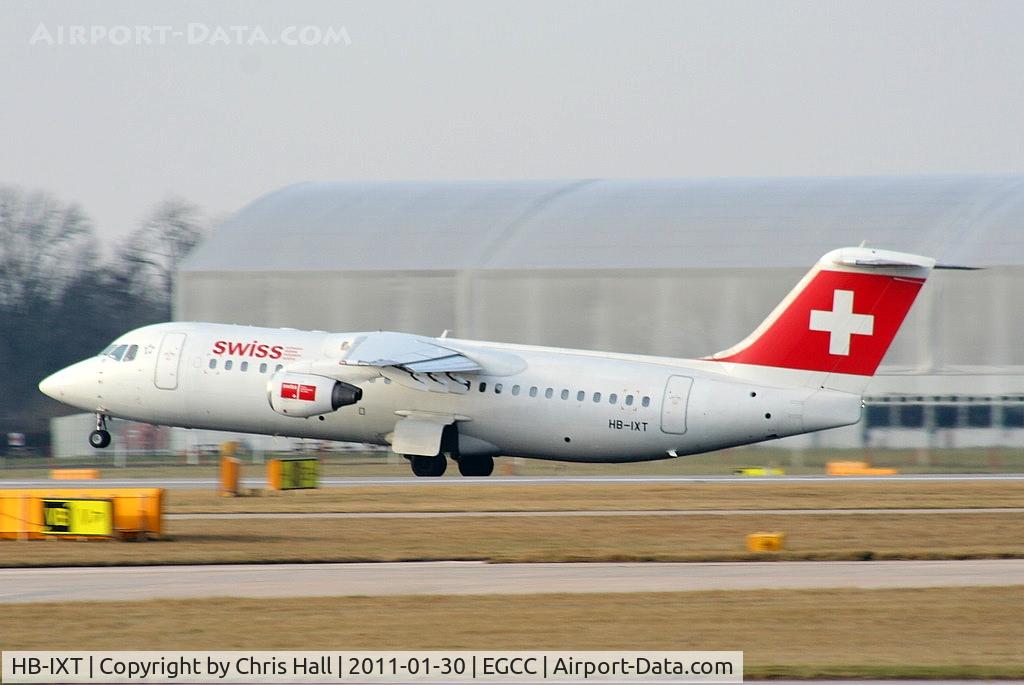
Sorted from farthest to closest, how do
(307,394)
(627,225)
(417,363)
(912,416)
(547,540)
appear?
1. (627,225)
2. (912,416)
3. (417,363)
4. (307,394)
5. (547,540)

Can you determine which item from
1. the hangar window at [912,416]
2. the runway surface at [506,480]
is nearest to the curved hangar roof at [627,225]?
the hangar window at [912,416]

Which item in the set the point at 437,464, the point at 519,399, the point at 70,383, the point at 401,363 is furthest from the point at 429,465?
the point at 70,383

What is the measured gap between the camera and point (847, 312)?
37000 mm

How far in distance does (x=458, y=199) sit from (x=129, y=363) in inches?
890

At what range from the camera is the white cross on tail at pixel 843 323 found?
1453 inches

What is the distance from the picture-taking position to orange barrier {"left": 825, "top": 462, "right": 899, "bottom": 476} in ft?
142

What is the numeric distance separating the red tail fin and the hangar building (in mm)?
13256

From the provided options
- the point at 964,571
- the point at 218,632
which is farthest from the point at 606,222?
the point at 218,632

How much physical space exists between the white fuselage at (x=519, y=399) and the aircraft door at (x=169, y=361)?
39 millimetres

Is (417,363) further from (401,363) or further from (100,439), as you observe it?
(100,439)

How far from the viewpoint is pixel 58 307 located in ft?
291

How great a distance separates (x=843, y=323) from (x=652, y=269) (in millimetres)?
Result: 18711

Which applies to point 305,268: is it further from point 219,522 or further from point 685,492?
point 219,522
